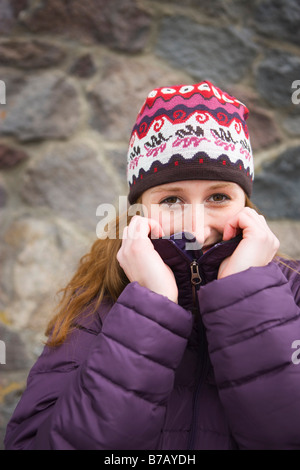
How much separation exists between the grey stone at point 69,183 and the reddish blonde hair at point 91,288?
65 centimetres

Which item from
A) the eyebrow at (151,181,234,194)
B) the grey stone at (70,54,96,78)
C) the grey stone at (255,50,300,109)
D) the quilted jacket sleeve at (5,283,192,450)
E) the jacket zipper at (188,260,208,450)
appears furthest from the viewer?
the grey stone at (255,50,300,109)

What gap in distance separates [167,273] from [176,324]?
16cm

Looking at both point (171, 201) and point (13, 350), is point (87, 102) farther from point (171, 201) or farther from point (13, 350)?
point (13, 350)

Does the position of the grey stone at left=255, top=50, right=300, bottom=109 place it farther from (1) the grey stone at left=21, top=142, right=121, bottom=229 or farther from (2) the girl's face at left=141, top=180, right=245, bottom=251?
(2) the girl's face at left=141, top=180, right=245, bottom=251

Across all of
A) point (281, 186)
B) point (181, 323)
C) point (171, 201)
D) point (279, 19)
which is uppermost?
point (279, 19)

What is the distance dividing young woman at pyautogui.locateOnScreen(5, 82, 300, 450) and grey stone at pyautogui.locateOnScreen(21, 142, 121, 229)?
82 centimetres

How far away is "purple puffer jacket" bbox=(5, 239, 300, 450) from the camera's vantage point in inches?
36.5

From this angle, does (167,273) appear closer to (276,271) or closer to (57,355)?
(276,271)

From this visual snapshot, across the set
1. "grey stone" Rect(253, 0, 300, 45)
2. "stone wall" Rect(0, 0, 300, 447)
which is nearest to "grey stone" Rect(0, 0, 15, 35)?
"stone wall" Rect(0, 0, 300, 447)

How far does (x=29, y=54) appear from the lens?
85.1 inches

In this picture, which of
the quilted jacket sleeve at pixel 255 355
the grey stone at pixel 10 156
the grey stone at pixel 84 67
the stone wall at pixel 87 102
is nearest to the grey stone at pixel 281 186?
the stone wall at pixel 87 102

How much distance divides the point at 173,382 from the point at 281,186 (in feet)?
5.43

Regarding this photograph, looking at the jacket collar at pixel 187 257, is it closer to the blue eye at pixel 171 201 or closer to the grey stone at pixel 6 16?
the blue eye at pixel 171 201

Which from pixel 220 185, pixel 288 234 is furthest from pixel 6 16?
pixel 288 234
